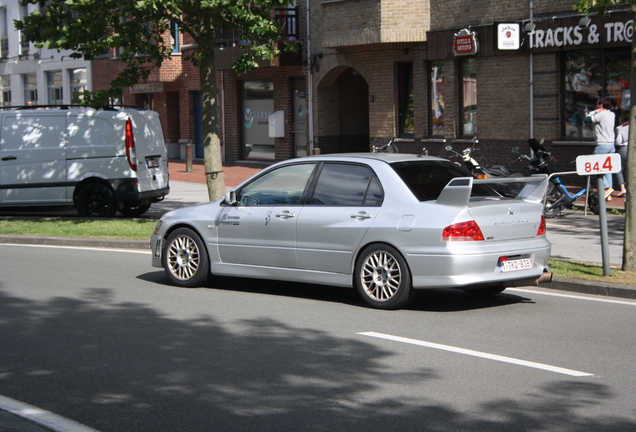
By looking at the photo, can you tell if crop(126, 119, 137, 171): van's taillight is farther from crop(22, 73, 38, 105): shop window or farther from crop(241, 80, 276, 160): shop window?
crop(22, 73, 38, 105): shop window

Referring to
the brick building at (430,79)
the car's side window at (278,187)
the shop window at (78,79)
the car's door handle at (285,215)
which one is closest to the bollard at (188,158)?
the brick building at (430,79)

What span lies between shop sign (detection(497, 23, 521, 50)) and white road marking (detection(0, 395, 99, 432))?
17262mm

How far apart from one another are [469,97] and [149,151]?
9.57 meters

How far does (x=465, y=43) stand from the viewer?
867 inches

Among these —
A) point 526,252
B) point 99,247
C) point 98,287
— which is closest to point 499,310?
point 526,252

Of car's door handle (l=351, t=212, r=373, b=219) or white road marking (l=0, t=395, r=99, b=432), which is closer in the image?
white road marking (l=0, t=395, r=99, b=432)

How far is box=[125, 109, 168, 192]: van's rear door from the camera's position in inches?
650

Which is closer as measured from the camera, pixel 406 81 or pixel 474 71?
pixel 474 71

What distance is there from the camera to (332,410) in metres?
5.37

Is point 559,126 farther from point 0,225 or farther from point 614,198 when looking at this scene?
point 0,225

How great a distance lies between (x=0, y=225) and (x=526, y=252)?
34.6ft

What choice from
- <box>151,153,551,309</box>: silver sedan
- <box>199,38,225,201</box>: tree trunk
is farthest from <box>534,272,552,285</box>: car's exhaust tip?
<box>199,38,225,201</box>: tree trunk

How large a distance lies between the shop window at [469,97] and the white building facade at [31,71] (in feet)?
75.9

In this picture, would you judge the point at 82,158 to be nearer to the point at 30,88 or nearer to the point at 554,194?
the point at 554,194
